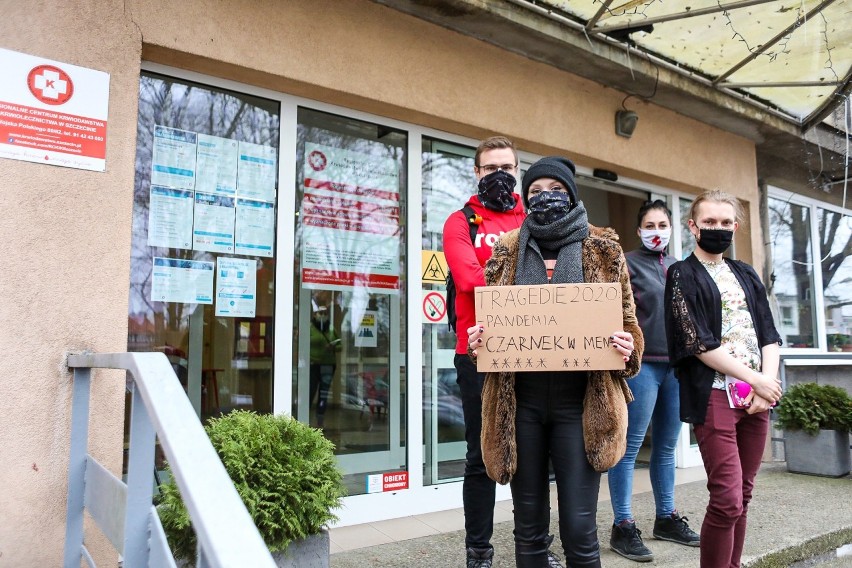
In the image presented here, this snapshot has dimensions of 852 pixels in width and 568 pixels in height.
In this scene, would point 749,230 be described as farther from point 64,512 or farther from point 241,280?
point 64,512

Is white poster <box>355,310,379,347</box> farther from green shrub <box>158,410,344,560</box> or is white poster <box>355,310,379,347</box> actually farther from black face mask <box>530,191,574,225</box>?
black face mask <box>530,191,574,225</box>

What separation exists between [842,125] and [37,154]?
7094 mm

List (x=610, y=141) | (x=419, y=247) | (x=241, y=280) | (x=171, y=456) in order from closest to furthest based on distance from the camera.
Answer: (x=171, y=456), (x=241, y=280), (x=419, y=247), (x=610, y=141)

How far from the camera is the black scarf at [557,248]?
221 cm

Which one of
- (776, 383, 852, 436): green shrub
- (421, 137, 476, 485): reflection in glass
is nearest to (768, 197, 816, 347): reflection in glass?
(776, 383, 852, 436): green shrub

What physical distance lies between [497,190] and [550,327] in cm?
82

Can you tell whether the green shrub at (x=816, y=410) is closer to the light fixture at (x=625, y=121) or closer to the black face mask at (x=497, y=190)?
the light fixture at (x=625, y=121)

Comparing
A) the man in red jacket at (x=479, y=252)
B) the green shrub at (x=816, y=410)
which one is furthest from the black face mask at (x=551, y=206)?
the green shrub at (x=816, y=410)

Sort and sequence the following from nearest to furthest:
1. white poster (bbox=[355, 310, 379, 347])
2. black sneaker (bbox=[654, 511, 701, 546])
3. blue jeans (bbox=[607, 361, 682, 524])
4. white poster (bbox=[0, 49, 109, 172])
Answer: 1. white poster (bbox=[0, 49, 109, 172])
2. blue jeans (bbox=[607, 361, 682, 524])
3. black sneaker (bbox=[654, 511, 701, 546])
4. white poster (bbox=[355, 310, 379, 347])

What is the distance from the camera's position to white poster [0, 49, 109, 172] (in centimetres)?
286

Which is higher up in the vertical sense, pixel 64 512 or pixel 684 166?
pixel 684 166

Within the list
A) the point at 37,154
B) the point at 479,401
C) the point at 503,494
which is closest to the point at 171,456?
the point at 479,401

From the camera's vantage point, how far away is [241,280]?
3711 mm

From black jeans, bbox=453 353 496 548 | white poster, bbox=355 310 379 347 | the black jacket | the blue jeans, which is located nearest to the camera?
the black jacket
